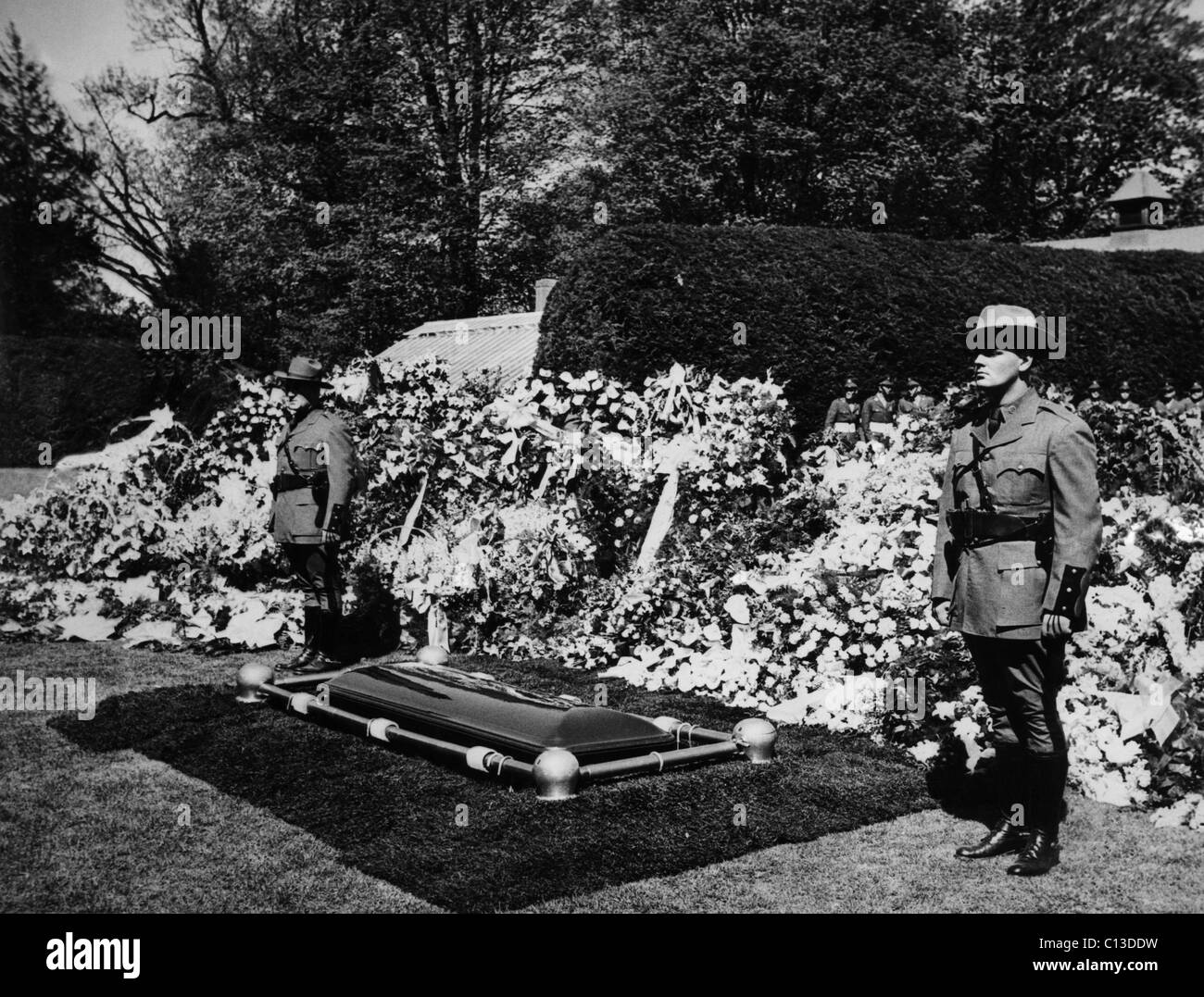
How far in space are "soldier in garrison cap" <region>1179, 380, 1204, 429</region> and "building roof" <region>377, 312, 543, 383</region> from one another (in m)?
8.47

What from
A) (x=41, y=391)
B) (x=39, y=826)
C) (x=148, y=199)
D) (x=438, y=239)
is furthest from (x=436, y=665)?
(x=438, y=239)

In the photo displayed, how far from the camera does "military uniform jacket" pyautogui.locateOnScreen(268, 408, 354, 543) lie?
25.5 feet

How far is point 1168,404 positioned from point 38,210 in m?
11.0

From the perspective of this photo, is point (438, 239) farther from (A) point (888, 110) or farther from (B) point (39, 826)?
(B) point (39, 826)

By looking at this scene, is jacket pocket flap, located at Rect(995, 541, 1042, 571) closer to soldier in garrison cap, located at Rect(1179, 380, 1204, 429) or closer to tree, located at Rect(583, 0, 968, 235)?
soldier in garrison cap, located at Rect(1179, 380, 1204, 429)

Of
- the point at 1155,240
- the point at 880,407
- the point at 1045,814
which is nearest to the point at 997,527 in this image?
the point at 1045,814

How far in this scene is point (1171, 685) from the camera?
5.33 m

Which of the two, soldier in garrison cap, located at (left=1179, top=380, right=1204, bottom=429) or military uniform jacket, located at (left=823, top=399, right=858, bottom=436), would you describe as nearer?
military uniform jacket, located at (left=823, top=399, right=858, bottom=436)

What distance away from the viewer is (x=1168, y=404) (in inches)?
500

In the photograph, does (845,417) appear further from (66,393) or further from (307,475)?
(66,393)

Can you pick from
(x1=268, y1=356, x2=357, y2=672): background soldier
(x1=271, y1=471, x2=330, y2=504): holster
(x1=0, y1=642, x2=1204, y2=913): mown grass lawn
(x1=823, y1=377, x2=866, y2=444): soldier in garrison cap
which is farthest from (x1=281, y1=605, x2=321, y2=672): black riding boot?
(x1=823, y1=377, x2=866, y2=444): soldier in garrison cap

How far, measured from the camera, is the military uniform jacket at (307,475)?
25.5 feet

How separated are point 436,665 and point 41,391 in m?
8.62
